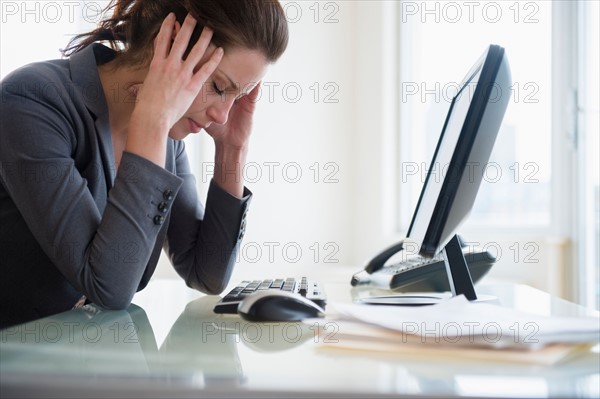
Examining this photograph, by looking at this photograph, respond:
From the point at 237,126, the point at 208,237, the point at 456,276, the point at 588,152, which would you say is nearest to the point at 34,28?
the point at 237,126

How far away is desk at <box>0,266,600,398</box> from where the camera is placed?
1.58 feet

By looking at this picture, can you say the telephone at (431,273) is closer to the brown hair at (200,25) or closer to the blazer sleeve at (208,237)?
the blazer sleeve at (208,237)

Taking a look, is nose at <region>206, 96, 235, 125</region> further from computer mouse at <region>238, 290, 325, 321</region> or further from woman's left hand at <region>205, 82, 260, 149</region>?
computer mouse at <region>238, 290, 325, 321</region>

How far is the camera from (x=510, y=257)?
3.06m

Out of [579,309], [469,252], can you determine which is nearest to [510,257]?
[469,252]

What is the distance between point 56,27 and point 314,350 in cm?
250

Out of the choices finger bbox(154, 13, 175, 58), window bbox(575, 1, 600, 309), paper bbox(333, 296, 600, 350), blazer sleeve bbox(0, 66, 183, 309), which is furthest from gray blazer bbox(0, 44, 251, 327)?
window bbox(575, 1, 600, 309)

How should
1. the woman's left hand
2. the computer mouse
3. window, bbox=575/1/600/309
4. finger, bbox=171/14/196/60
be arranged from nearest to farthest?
the computer mouse → finger, bbox=171/14/196/60 → the woman's left hand → window, bbox=575/1/600/309

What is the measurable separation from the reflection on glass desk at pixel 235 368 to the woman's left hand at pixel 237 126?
0.66m

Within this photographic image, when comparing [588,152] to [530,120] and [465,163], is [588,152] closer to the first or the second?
[530,120]

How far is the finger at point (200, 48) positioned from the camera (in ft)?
3.66

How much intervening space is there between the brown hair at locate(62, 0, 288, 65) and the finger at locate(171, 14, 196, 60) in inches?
0.9

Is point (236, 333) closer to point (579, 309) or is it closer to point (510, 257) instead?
point (579, 309)

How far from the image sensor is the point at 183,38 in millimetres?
1120
